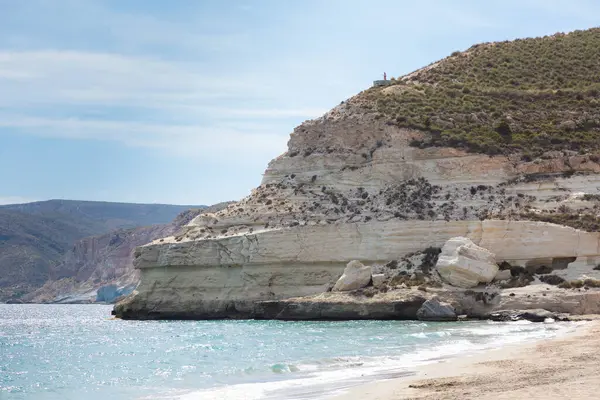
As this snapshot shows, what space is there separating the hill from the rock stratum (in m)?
0.24

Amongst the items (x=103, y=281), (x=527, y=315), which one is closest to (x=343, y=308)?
A: (x=527, y=315)

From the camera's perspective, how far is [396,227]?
45.8 meters

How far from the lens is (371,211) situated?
49.3 m

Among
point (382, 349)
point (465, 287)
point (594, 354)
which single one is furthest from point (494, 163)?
point (594, 354)

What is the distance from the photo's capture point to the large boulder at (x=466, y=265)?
134 ft

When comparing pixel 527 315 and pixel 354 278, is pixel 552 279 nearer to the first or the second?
pixel 527 315

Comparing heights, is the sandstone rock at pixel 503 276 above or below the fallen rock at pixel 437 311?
A: above

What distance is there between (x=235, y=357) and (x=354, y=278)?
54.3ft

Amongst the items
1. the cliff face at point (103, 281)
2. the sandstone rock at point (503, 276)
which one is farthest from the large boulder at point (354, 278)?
the cliff face at point (103, 281)

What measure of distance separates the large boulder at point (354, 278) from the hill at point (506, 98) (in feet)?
43.7

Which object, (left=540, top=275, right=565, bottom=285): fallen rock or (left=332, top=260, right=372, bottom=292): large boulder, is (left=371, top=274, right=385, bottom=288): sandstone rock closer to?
(left=332, top=260, right=372, bottom=292): large boulder

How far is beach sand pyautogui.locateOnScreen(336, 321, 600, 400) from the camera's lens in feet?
49.9

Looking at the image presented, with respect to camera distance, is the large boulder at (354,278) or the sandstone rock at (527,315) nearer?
the sandstone rock at (527,315)

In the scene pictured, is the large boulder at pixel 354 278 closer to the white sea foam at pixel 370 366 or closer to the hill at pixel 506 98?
the white sea foam at pixel 370 366
